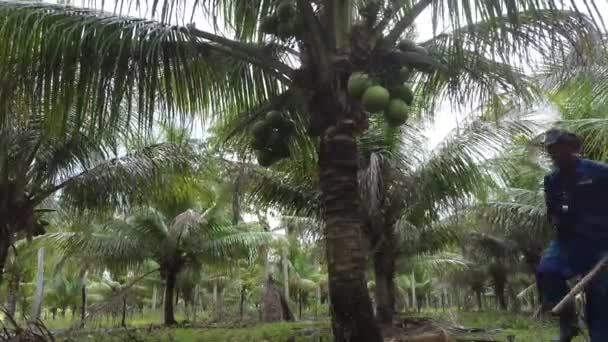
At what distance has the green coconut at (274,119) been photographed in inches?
184

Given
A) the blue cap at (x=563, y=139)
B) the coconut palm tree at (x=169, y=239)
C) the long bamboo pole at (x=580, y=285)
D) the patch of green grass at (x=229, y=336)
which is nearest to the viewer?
the long bamboo pole at (x=580, y=285)

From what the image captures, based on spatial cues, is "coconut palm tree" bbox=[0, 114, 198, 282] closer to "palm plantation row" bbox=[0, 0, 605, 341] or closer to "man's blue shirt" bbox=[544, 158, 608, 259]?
"palm plantation row" bbox=[0, 0, 605, 341]

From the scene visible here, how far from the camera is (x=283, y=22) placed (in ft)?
14.1

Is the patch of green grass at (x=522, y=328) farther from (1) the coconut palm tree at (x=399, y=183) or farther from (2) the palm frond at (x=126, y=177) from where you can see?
(2) the palm frond at (x=126, y=177)

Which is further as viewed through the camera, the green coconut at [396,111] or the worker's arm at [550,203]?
the green coconut at [396,111]

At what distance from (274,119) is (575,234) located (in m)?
2.53

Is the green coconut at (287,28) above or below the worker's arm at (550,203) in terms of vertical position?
above

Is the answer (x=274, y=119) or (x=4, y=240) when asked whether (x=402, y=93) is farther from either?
(x=4, y=240)

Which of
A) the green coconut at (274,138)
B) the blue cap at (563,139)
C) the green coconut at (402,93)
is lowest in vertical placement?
the blue cap at (563,139)

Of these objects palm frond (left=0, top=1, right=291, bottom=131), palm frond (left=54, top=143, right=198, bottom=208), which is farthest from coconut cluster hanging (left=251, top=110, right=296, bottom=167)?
palm frond (left=54, top=143, right=198, bottom=208)

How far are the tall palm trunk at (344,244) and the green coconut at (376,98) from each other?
20.3 inches

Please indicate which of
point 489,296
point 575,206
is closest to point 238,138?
point 575,206

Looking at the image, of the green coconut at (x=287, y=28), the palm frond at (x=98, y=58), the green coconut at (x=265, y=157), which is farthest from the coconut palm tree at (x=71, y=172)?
the green coconut at (x=287, y=28)

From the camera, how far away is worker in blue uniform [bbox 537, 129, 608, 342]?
2.68 metres
